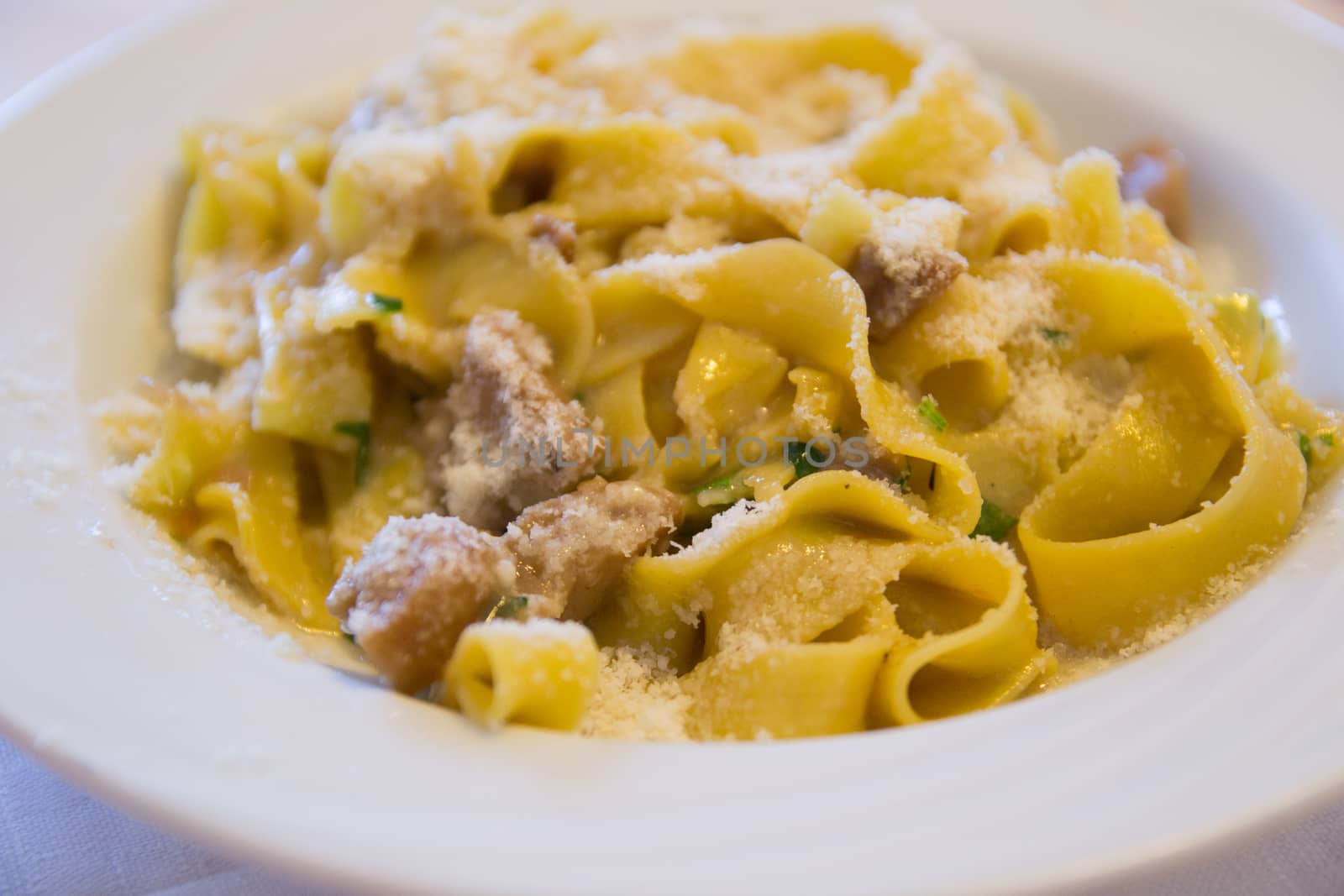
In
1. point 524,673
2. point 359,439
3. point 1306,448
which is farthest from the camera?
point 359,439

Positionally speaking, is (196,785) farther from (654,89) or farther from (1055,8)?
(1055,8)

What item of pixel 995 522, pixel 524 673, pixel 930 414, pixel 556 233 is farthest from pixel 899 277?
pixel 524 673

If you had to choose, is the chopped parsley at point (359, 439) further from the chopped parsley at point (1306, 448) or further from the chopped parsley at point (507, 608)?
the chopped parsley at point (1306, 448)

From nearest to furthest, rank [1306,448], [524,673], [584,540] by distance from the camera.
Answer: [524,673] < [584,540] < [1306,448]

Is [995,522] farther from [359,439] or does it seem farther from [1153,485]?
[359,439]

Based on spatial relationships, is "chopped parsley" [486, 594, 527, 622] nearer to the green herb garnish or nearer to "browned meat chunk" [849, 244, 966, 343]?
the green herb garnish
